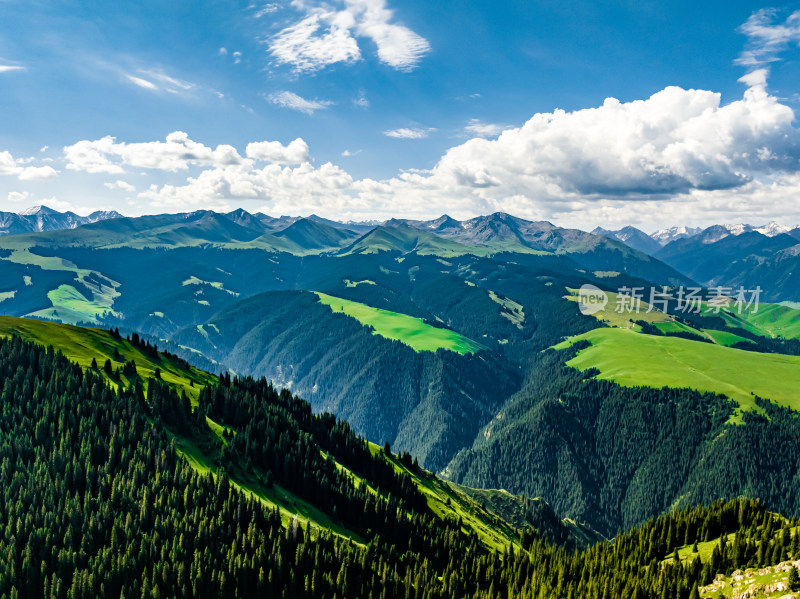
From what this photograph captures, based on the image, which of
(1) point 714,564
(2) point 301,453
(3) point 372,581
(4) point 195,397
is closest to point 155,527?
(3) point 372,581

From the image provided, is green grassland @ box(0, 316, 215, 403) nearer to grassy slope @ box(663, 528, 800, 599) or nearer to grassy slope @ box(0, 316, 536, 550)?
grassy slope @ box(0, 316, 536, 550)

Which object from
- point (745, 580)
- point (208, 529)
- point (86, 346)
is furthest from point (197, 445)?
point (745, 580)

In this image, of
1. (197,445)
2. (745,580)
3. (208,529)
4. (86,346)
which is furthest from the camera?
(86,346)

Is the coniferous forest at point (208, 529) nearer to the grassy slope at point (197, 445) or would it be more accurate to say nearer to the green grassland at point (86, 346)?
the grassy slope at point (197, 445)

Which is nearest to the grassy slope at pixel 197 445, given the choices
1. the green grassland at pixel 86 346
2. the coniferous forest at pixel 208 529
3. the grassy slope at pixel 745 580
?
the green grassland at pixel 86 346

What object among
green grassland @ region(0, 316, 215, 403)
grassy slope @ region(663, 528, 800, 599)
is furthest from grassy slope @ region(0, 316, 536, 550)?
grassy slope @ region(663, 528, 800, 599)

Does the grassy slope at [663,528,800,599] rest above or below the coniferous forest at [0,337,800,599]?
above

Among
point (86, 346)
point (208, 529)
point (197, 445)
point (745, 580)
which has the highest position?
point (745, 580)

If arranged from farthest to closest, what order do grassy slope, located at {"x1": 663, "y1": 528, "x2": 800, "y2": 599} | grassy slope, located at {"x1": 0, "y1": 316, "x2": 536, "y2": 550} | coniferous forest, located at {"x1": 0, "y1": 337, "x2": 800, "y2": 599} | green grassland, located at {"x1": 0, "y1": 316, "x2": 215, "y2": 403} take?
green grassland, located at {"x1": 0, "y1": 316, "x2": 215, "y2": 403}, grassy slope, located at {"x1": 0, "y1": 316, "x2": 536, "y2": 550}, coniferous forest, located at {"x1": 0, "y1": 337, "x2": 800, "y2": 599}, grassy slope, located at {"x1": 663, "y1": 528, "x2": 800, "y2": 599}

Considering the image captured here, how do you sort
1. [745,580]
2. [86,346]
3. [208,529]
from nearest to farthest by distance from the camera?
[745,580]
[208,529]
[86,346]

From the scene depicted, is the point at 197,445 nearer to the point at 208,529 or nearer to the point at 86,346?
the point at 208,529
